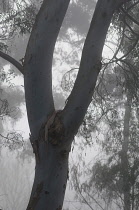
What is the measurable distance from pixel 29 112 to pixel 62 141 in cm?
46

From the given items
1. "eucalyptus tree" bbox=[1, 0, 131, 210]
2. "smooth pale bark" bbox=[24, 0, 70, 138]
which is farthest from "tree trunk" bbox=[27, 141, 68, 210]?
"smooth pale bark" bbox=[24, 0, 70, 138]

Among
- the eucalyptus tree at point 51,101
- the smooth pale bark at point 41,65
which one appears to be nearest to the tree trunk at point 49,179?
the eucalyptus tree at point 51,101

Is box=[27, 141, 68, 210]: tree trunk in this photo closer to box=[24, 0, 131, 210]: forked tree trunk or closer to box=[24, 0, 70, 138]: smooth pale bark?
box=[24, 0, 131, 210]: forked tree trunk

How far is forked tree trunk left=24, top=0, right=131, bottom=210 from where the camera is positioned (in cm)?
299

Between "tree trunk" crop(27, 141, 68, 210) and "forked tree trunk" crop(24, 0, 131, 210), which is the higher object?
"forked tree trunk" crop(24, 0, 131, 210)

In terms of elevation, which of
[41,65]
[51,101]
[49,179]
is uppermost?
[41,65]

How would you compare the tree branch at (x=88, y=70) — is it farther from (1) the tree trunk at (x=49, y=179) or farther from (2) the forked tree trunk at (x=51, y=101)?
(1) the tree trunk at (x=49, y=179)

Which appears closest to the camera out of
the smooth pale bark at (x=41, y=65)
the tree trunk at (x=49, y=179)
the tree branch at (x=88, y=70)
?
the tree trunk at (x=49, y=179)

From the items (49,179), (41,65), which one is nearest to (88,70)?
(41,65)

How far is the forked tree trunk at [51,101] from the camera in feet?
9.80

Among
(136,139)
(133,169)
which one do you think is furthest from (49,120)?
(136,139)

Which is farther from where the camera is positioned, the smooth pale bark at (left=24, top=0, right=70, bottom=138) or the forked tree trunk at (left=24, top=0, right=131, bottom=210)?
the smooth pale bark at (left=24, top=0, right=70, bottom=138)

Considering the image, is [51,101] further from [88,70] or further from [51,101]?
[88,70]

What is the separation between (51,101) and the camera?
10.6 feet
